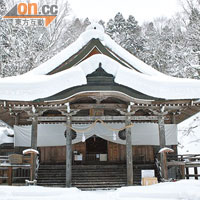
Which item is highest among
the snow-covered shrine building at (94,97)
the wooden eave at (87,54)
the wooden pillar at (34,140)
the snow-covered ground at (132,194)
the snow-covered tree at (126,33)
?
the snow-covered tree at (126,33)

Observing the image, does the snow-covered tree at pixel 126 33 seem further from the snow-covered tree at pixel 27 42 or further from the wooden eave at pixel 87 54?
the wooden eave at pixel 87 54

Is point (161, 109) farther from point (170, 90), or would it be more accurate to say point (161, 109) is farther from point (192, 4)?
point (192, 4)

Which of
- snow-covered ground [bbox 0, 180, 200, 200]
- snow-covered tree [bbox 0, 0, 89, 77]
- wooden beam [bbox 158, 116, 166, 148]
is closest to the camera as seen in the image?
snow-covered ground [bbox 0, 180, 200, 200]

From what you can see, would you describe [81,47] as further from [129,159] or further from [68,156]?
[129,159]

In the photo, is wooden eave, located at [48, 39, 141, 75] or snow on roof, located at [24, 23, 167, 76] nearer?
wooden eave, located at [48, 39, 141, 75]

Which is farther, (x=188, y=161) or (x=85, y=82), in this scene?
(x=188, y=161)

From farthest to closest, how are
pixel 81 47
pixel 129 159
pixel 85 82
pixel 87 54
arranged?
1. pixel 81 47
2. pixel 87 54
3. pixel 129 159
4. pixel 85 82

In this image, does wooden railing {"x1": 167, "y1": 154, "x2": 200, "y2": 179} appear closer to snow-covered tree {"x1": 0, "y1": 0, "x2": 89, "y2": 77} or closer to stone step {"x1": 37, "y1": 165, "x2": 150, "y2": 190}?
stone step {"x1": 37, "y1": 165, "x2": 150, "y2": 190}

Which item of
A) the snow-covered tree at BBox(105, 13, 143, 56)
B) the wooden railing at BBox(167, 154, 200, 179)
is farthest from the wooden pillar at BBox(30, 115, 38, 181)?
the snow-covered tree at BBox(105, 13, 143, 56)

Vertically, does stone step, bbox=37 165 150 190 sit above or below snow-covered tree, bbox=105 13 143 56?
below

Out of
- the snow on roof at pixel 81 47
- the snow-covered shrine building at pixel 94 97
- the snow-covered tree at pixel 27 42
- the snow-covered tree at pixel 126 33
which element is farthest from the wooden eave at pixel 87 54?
the snow-covered tree at pixel 126 33

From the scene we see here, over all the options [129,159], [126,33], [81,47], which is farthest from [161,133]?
→ [126,33]

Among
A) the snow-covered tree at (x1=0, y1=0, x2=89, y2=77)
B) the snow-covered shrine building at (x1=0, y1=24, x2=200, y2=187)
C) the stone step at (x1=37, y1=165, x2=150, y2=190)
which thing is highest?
the snow-covered tree at (x1=0, y1=0, x2=89, y2=77)

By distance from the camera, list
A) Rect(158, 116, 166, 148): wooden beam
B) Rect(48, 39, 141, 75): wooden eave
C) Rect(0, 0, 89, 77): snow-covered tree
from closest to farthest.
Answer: Rect(158, 116, 166, 148): wooden beam → Rect(48, 39, 141, 75): wooden eave → Rect(0, 0, 89, 77): snow-covered tree
